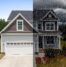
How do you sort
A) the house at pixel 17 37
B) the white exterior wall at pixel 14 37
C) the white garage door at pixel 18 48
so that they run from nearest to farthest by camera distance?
the white garage door at pixel 18 48 → the house at pixel 17 37 → the white exterior wall at pixel 14 37

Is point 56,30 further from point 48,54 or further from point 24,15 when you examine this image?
point 48,54

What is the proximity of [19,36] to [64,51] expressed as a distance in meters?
5.96

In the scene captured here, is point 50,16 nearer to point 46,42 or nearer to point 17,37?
point 46,42

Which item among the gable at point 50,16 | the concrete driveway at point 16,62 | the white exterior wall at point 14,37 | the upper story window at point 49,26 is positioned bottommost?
the concrete driveway at point 16,62

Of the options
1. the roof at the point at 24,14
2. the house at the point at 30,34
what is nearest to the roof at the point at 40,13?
the house at the point at 30,34

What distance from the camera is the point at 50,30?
97.3 ft

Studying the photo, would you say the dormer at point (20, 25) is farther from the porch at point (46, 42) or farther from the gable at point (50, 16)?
the gable at point (50, 16)

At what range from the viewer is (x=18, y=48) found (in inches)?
1131

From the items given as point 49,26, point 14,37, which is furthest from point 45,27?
point 14,37

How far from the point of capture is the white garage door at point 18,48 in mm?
28547

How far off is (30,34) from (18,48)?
73.4 inches

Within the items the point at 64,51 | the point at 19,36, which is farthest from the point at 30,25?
the point at 64,51

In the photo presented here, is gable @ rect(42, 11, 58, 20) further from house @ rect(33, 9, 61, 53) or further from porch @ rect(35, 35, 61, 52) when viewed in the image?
porch @ rect(35, 35, 61, 52)

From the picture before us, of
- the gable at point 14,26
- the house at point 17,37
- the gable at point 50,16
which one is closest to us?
the house at point 17,37
